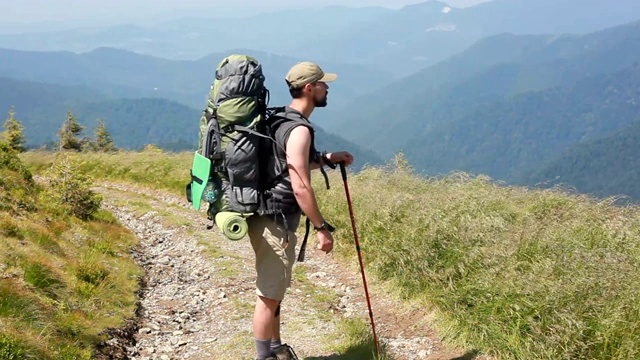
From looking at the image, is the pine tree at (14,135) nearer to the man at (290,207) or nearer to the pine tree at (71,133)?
the pine tree at (71,133)

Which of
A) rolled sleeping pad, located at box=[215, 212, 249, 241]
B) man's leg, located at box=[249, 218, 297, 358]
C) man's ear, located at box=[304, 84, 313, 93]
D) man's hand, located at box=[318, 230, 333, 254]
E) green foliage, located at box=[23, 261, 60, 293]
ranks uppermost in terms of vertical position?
man's ear, located at box=[304, 84, 313, 93]

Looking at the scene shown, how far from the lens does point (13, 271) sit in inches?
242

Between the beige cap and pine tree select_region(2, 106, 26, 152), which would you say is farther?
pine tree select_region(2, 106, 26, 152)

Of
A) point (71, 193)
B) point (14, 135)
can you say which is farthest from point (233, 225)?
point (14, 135)

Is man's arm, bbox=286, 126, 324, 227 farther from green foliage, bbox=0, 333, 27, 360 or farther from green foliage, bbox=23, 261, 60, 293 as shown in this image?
green foliage, bbox=23, 261, 60, 293

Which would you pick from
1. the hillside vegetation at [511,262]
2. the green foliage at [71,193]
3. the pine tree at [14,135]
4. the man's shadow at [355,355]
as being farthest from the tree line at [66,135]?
the man's shadow at [355,355]

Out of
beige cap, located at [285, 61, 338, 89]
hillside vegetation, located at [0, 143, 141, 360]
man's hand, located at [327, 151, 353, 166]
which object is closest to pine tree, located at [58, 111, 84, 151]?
hillside vegetation, located at [0, 143, 141, 360]

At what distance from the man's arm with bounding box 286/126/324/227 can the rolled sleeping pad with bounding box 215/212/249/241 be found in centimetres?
54

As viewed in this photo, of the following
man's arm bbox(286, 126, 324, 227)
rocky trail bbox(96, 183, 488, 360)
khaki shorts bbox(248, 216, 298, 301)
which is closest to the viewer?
man's arm bbox(286, 126, 324, 227)

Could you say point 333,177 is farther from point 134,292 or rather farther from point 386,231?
point 134,292

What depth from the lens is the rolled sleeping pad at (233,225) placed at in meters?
4.23

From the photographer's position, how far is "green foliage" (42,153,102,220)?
1124 centimetres

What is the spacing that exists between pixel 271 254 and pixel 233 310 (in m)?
3.17

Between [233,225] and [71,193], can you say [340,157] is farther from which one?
[71,193]
